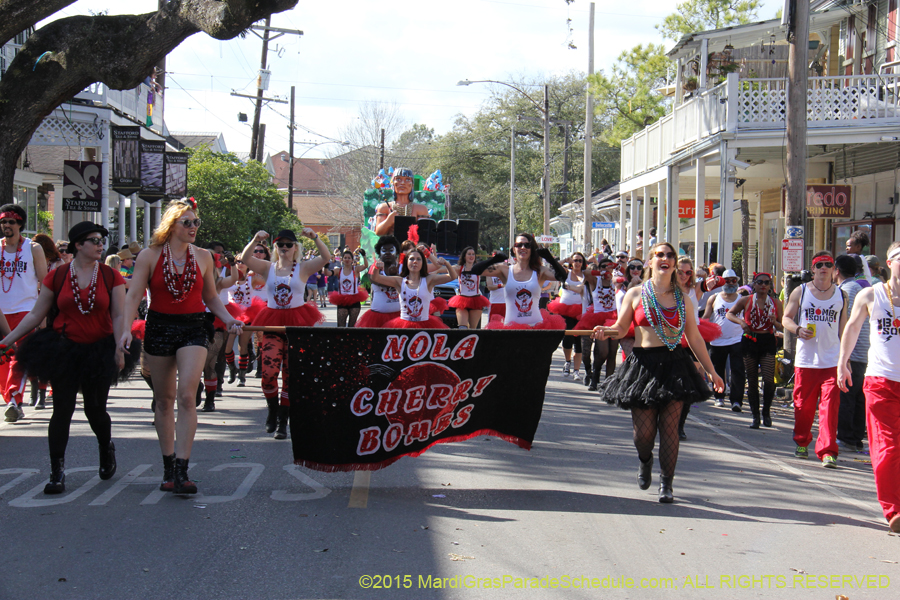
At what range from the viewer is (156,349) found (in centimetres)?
627

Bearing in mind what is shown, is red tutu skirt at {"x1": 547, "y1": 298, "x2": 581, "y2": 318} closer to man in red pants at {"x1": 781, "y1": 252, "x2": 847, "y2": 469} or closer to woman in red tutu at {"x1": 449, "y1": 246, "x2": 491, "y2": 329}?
woman in red tutu at {"x1": 449, "y1": 246, "x2": 491, "y2": 329}

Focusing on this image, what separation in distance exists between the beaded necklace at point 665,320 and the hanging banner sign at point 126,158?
18.2 metres

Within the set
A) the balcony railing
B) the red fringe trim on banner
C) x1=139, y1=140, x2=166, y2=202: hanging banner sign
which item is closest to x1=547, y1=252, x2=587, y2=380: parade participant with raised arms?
the balcony railing

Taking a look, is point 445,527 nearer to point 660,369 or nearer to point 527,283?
point 660,369

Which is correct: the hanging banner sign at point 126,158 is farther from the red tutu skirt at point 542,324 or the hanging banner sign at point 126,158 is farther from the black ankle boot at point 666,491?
the black ankle boot at point 666,491

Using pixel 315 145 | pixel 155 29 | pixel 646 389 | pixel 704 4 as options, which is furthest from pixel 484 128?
pixel 646 389

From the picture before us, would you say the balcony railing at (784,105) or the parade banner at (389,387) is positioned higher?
the balcony railing at (784,105)

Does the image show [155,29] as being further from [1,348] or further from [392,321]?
[1,348]

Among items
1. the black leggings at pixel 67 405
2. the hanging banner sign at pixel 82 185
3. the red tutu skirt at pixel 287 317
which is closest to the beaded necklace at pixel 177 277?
the black leggings at pixel 67 405

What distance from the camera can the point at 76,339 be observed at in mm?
6492

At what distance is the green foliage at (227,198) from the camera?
29844 millimetres

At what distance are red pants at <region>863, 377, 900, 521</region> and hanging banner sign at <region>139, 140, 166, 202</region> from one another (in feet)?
67.2

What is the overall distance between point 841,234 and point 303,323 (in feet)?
59.4

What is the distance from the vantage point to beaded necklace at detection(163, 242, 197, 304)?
629 centimetres
